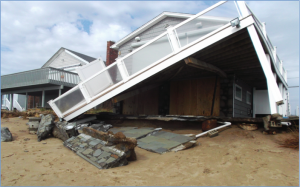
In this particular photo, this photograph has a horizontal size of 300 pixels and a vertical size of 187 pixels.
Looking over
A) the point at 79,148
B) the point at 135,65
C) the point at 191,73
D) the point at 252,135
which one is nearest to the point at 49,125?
the point at 79,148

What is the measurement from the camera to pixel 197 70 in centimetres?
880

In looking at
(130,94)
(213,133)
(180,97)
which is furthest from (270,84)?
(130,94)

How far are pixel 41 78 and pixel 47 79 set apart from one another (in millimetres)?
888

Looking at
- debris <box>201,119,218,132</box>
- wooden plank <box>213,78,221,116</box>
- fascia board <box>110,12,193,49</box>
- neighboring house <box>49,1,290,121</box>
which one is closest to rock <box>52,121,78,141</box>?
neighboring house <box>49,1,290,121</box>

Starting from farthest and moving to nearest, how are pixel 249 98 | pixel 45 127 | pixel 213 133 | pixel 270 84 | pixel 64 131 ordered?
pixel 249 98
pixel 45 127
pixel 64 131
pixel 213 133
pixel 270 84

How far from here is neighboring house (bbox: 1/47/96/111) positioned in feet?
51.6

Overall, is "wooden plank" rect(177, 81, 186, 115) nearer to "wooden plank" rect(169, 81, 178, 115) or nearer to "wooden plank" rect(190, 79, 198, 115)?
"wooden plank" rect(169, 81, 178, 115)

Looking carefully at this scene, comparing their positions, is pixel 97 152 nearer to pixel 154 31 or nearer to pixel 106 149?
pixel 106 149

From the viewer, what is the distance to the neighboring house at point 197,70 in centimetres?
607

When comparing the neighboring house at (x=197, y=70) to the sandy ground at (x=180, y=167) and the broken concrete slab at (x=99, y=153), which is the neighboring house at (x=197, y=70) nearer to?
the sandy ground at (x=180, y=167)

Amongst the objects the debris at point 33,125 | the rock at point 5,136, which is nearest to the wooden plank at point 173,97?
the debris at point 33,125

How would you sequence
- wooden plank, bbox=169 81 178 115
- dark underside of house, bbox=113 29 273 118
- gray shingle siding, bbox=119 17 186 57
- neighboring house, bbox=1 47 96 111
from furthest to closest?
1. neighboring house, bbox=1 47 96 111
2. gray shingle siding, bbox=119 17 186 57
3. wooden plank, bbox=169 81 178 115
4. dark underside of house, bbox=113 29 273 118

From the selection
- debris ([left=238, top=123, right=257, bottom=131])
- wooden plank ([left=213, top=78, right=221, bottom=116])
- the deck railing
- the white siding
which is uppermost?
the white siding

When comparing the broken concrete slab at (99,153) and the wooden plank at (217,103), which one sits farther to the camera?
the wooden plank at (217,103)
